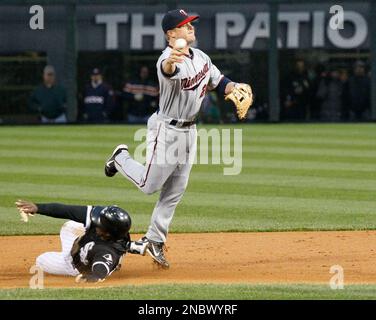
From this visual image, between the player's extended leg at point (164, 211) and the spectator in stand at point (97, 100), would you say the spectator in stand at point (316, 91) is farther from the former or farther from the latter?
the player's extended leg at point (164, 211)

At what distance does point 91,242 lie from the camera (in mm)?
8344

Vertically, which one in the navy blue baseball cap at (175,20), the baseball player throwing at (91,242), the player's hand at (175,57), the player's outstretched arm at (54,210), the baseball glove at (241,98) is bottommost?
the baseball player throwing at (91,242)

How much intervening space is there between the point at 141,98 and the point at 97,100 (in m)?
0.95

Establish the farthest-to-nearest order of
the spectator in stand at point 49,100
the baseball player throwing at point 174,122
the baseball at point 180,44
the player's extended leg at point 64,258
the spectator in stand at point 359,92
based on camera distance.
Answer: the spectator in stand at point 359,92 → the spectator in stand at point 49,100 → the baseball player throwing at point 174,122 → the player's extended leg at point 64,258 → the baseball at point 180,44

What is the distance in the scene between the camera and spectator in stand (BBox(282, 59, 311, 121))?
2386 cm

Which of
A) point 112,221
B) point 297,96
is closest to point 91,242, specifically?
point 112,221

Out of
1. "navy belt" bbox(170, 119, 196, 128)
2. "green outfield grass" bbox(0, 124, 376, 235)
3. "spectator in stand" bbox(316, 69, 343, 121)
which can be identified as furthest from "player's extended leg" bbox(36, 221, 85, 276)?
"spectator in stand" bbox(316, 69, 343, 121)

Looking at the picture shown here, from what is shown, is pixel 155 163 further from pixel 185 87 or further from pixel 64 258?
pixel 64 258

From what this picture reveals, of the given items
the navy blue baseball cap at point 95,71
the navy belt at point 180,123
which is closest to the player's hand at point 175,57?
the navy belt at point 180,123

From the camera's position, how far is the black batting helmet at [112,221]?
8.23 meters

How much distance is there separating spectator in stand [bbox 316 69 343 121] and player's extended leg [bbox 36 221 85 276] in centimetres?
1568

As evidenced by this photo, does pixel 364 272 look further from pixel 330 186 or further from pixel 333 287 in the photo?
pixel 330 186

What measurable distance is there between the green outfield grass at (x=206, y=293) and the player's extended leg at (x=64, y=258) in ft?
2.70
